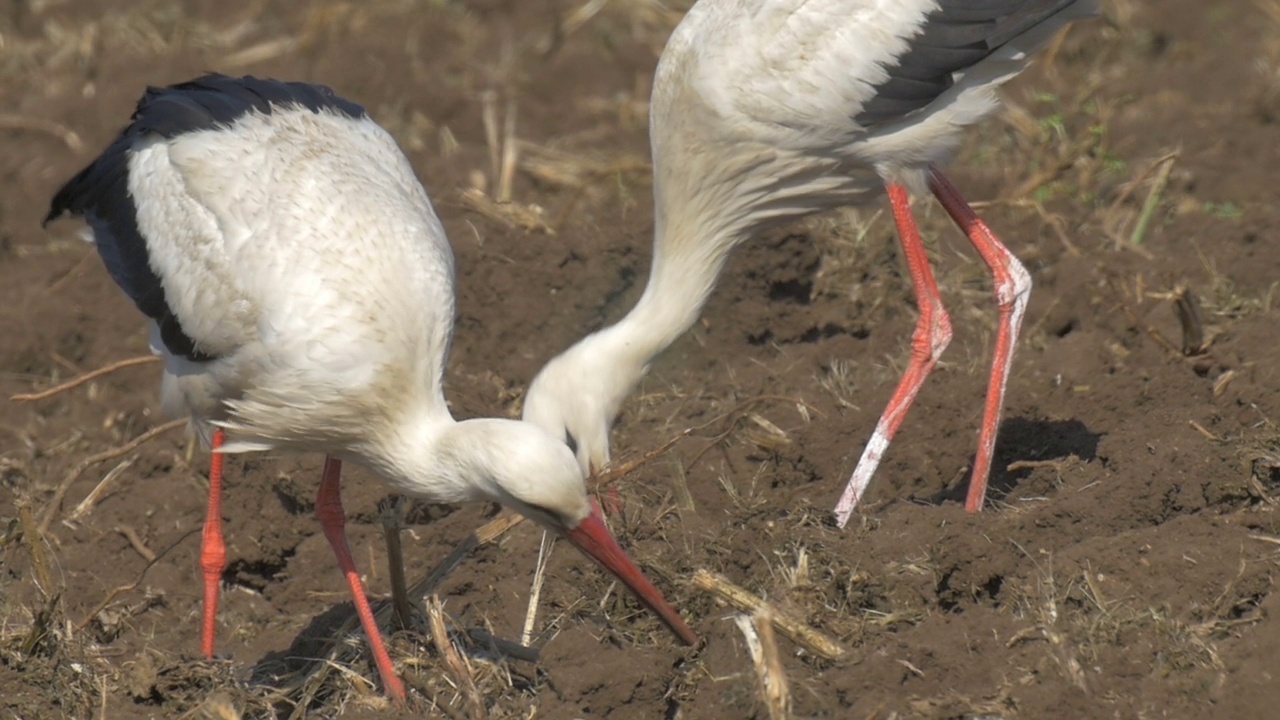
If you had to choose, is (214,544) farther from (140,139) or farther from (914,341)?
(914,341)

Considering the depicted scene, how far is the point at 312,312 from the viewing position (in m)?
5.72

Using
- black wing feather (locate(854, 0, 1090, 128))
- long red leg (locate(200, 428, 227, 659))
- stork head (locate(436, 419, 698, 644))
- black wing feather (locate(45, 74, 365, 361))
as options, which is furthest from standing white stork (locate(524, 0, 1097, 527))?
black wing feather (locate(45, 74, 365, 361))

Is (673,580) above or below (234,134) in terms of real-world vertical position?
below

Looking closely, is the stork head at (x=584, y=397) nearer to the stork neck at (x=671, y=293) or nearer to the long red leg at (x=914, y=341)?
the stork neck at (x=671, y=293)

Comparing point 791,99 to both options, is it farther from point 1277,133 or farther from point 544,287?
point 1277,133

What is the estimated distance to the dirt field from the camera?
5191 mm

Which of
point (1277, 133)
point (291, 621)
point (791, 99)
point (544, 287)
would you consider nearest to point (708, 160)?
point (791, 99)

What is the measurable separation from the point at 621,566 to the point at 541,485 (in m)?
0.41

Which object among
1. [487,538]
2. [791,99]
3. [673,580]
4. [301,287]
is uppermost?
[791,99]

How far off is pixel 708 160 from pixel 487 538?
1.71 m

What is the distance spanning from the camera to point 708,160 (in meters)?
6.72

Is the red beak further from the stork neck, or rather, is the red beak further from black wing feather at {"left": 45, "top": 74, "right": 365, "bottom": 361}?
black wing feather at {"left": 45, "top": 74, "right": 365, "bottom": 361}

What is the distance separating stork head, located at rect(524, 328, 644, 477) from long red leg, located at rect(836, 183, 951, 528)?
949mm

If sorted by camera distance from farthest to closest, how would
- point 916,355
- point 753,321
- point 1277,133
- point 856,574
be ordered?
point 1277,133 → point 753,321 → point 916,355 → point 856,574
